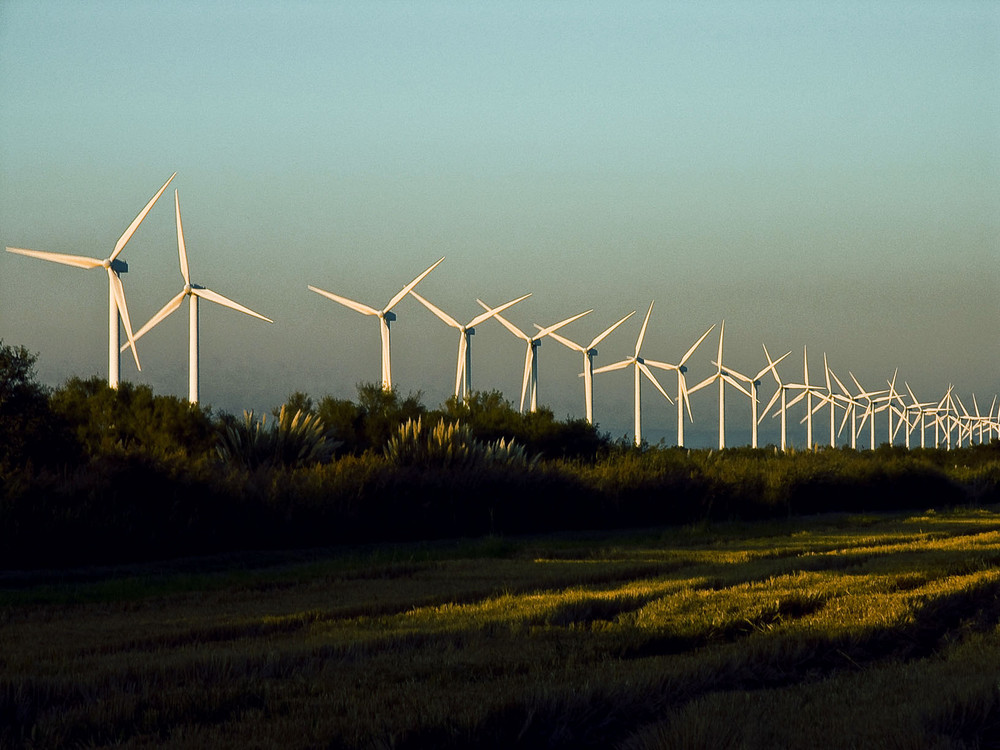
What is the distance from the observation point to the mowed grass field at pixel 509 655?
22.7 ft

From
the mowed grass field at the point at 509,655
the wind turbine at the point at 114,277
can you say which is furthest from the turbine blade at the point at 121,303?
the mowed grass field at the point at 509,655

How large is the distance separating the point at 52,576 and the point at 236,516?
5.03 m

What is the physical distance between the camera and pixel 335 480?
24.2 metres

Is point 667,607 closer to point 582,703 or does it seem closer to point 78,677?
point 582,703

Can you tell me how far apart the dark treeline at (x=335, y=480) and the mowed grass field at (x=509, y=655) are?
204cm

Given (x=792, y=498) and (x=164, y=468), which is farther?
(x=792, y=498)

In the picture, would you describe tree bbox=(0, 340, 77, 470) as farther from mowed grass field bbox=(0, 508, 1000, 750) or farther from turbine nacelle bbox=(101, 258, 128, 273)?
turbine nacelle bbox=(101, 258, 128, 273)

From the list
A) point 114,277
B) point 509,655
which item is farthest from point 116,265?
point 509,655

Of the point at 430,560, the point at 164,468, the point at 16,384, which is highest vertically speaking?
the point at 16,384

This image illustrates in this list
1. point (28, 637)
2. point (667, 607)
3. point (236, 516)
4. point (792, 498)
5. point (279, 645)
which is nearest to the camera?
point (279, 645)

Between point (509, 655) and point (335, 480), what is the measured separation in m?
15.3

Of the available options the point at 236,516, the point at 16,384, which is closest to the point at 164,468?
the point at 236,516

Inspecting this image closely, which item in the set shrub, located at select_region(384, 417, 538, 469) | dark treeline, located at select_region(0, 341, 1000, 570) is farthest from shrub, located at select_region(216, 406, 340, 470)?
shrub, located at select_region(384, 417, 538, 469)

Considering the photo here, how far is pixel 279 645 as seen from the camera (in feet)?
32.9
